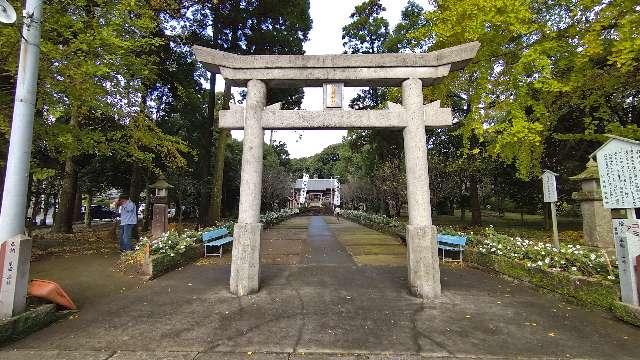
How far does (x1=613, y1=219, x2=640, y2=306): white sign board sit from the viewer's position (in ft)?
15.9

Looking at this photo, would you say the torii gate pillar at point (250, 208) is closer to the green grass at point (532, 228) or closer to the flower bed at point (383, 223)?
the flower bed at point (383, 223)

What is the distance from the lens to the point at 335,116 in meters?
6.53

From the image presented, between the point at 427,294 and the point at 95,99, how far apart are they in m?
9.18

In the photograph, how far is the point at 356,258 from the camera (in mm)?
10281

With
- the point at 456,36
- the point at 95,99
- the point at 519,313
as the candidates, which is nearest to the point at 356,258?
the point at 519,313

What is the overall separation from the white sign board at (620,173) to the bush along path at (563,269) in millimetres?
1334

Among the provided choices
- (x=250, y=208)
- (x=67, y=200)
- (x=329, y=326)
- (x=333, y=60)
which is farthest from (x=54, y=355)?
(x=67, y=200)

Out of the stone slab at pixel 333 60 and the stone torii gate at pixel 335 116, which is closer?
the stone torii gate at pixel 335 116

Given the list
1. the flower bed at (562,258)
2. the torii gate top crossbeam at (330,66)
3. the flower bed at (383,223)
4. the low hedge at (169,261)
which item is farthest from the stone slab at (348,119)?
the flower bed at (383,223)

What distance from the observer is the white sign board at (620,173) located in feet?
16.4

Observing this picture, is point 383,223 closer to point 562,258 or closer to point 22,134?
point 562,258

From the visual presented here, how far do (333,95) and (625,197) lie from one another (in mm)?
5131

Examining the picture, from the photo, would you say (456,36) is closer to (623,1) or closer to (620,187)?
(623,1)

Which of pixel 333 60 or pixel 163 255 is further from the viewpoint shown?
pixel 163 255
